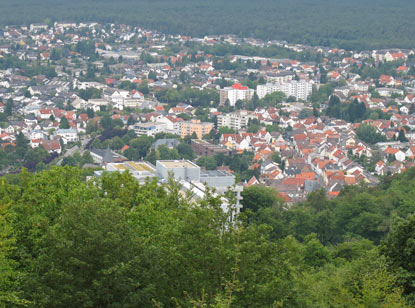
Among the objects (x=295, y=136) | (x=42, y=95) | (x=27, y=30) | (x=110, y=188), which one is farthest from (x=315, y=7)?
(x=110, y=188)

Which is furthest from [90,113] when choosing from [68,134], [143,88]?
[143,88]

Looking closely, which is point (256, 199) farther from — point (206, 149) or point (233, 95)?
point (233, 95)

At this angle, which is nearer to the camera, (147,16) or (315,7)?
(147,16)

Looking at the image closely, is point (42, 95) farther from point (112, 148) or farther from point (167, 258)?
point (167, 258)

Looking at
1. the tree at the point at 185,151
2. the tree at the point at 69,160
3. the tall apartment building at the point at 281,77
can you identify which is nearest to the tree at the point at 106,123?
the tree at the point at 185,151

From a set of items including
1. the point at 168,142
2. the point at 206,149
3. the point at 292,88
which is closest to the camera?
the point at 206,149

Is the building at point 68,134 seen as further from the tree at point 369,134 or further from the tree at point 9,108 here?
the tree at point 369,134
